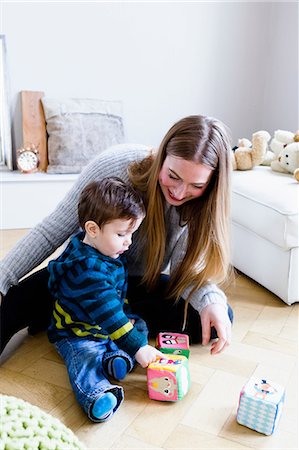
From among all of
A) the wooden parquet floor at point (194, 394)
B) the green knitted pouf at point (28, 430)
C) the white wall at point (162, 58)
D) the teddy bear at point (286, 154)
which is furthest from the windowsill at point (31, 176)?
the green knitted pouf at point (28, 430)

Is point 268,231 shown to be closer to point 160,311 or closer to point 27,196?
point 160,311

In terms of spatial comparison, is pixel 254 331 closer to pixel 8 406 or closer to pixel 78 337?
pixel 78 337

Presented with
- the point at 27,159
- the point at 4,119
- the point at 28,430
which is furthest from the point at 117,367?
the point at 4,119

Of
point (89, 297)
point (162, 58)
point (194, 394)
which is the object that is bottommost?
point (194, 394)

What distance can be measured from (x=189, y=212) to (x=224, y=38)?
1.78m

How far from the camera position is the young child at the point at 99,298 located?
1101 millimetres

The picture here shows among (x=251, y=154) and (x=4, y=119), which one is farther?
(x=4, y=119)

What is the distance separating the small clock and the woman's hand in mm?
1423

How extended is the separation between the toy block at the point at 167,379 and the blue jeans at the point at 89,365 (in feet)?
0.26

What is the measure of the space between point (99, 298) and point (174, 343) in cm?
26

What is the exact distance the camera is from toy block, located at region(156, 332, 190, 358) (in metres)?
1.21

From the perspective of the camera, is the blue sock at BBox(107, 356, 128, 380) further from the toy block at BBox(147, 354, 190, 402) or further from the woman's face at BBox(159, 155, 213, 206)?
the woman's face at BBox(159, 155, 213, 206)

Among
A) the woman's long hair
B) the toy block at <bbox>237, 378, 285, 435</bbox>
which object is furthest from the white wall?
the toy block at <bbox>237, 378, 285, 435</bbox>

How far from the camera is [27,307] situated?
1296 mm
